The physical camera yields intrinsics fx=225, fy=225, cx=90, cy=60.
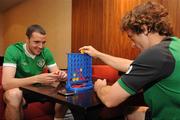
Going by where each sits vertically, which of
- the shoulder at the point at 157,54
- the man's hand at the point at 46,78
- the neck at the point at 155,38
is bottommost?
the man's hand at the point at 46,78

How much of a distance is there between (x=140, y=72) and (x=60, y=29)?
3.74 metres

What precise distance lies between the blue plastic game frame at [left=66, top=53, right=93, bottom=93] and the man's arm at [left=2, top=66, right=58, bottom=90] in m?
0.26

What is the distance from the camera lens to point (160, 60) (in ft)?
3.52

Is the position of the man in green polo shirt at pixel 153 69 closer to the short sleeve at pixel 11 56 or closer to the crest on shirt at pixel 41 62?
Result: the short sleeve at pixel 11 56

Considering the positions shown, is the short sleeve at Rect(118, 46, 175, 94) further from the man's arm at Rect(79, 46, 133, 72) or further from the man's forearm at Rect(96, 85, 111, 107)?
the man's arm at Rect(79, 46, 133, 72)

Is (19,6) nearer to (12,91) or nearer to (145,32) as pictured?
(12,91)

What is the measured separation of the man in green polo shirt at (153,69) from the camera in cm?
108

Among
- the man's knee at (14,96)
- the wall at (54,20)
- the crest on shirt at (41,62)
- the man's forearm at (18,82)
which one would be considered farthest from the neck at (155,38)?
the wall at (54,20)

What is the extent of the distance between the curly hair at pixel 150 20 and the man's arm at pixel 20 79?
2.58 ft

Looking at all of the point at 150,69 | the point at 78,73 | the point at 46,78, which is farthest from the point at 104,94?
the point at 46,78

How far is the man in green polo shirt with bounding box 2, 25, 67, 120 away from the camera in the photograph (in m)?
1.79

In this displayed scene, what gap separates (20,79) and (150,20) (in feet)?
3.81

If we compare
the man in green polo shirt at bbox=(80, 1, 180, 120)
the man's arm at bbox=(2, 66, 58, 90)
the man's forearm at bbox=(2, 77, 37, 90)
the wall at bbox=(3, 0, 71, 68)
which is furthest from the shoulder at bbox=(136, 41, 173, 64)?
the wall at bbox=(3, 0, 71, 68)

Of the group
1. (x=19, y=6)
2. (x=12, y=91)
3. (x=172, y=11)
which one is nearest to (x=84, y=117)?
(x=12, y=91)
